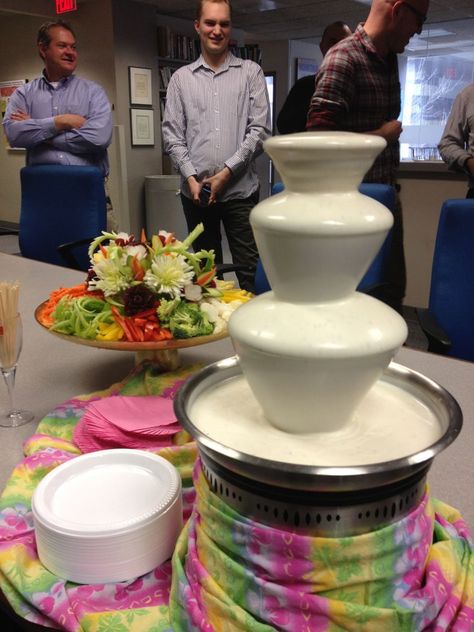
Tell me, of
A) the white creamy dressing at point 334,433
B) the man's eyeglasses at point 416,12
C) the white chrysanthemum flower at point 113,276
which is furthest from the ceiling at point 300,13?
the white creamy dressing at point 334,433

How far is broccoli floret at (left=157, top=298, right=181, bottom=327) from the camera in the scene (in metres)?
1.08

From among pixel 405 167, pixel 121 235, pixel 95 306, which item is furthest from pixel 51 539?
pixel 405 167

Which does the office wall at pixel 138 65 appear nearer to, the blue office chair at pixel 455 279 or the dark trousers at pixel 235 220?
the dark trousers at pixel 235 220

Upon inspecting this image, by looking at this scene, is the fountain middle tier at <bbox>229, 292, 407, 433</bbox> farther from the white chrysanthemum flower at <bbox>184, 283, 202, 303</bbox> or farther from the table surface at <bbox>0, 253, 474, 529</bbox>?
the white chrysanthemum flower at <bbox>184, 283, 202, 303</bbox>

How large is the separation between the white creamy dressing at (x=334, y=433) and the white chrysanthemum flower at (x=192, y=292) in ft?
1.62

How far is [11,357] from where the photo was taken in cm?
104

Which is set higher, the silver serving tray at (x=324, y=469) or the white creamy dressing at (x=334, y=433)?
the silver serving tray at (x=324, y=469)

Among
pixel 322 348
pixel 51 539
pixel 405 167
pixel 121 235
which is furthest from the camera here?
pixel 405 167

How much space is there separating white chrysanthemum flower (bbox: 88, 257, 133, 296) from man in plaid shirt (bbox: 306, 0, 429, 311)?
1114 mm

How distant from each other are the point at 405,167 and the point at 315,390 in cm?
362

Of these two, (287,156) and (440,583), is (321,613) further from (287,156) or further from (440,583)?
(287,156)

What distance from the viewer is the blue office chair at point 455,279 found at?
1.74 metres

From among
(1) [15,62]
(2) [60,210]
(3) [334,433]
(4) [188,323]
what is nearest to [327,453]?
(3) [334,433]

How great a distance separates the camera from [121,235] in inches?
46.6
